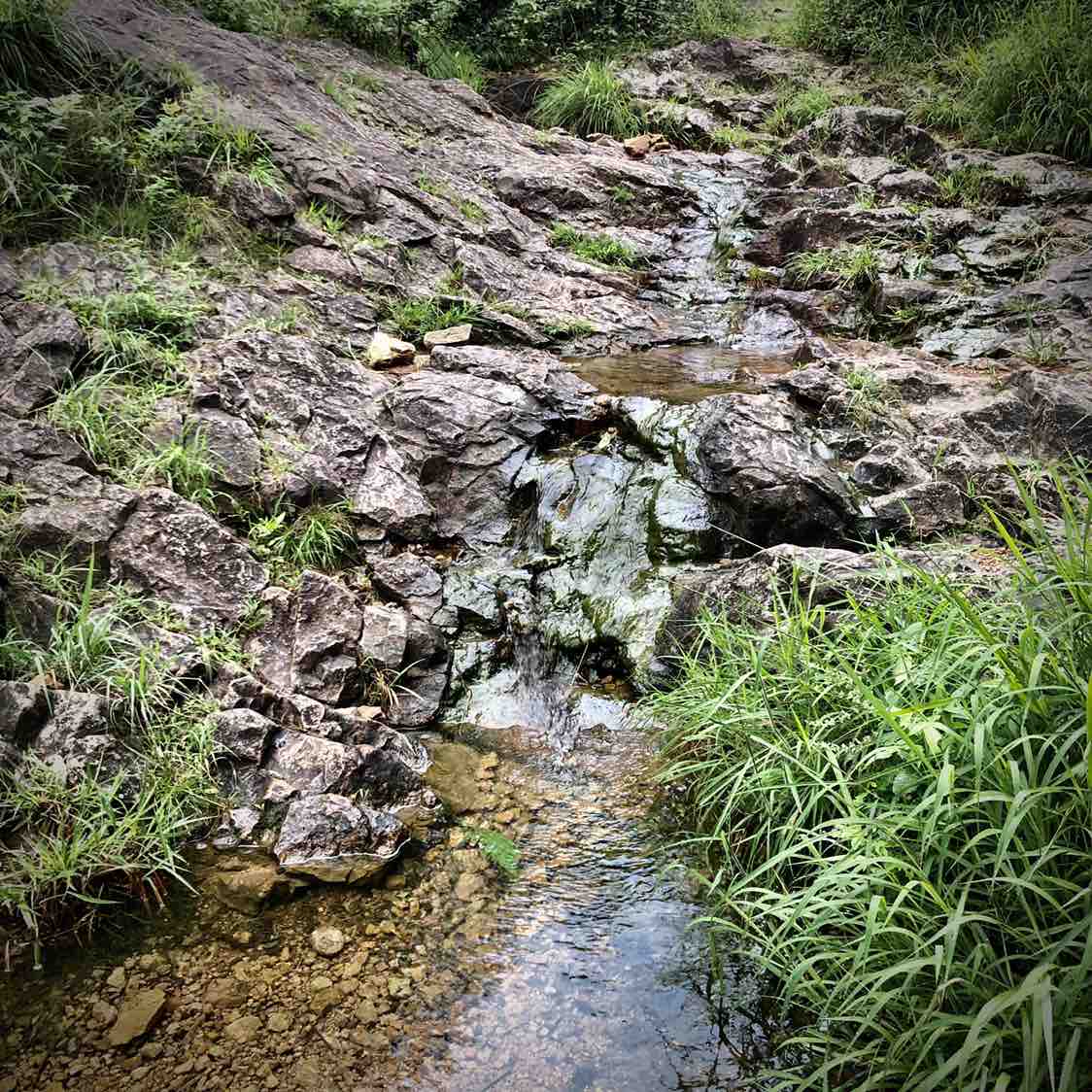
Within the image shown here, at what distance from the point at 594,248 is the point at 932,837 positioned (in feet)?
23.3

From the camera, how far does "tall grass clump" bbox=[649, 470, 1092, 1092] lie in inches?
64.8

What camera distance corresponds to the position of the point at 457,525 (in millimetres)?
4629

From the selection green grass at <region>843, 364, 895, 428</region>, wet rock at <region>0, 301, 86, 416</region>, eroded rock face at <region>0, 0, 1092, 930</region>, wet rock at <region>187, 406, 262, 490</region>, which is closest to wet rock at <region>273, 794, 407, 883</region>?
eroded rock face at <region>0, 0, 1092, 930</region>

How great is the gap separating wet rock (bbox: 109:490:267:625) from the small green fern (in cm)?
148

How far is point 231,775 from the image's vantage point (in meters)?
2.99

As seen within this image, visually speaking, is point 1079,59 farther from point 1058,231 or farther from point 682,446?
point 682,446

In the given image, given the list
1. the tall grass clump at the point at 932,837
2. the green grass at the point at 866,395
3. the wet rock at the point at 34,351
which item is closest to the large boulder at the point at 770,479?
the green grass at the point at 866,395

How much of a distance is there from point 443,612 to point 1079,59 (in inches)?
328

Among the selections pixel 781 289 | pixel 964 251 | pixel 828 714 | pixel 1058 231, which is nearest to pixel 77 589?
pixel 828 714

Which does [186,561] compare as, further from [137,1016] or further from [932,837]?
[932,837]

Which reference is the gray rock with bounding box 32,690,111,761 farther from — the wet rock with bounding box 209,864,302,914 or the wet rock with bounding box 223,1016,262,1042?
the wet rock with bounding box 223,1016,262,1042

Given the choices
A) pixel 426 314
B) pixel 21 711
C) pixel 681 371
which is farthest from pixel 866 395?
pixel 21 711

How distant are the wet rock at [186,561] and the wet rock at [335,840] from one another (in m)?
1.04

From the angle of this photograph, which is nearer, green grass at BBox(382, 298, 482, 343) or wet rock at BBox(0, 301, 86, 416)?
wet rock at BBox(0, 301, 86, 416)
